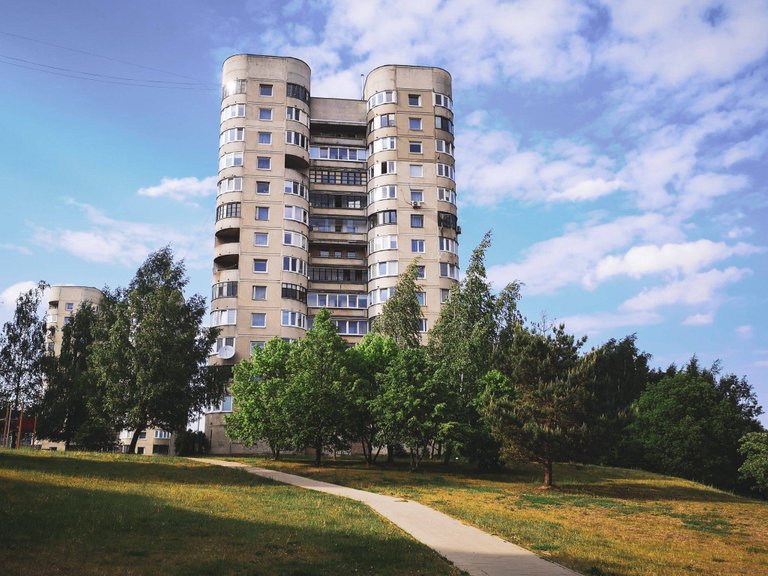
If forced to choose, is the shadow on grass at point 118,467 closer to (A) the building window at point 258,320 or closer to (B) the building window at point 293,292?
(A) the building window at point 258,320

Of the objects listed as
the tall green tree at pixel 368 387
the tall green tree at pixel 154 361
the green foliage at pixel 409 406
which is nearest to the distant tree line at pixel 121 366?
the tall green tree at pixel 154 361

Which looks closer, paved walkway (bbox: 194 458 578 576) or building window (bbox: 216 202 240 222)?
paved walkway (bbox: 194 458 578 576)

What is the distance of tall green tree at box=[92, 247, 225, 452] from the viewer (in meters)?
55.5

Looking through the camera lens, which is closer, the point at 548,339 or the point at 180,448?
the point at 548,339

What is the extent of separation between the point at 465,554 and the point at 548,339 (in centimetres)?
2588

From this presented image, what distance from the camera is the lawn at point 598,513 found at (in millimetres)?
19406

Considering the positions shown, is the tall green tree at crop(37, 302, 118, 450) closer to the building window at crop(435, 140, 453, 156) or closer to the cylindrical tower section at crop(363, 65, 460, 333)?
the cylindrical tower section at crop(363, 65, 460, 333)

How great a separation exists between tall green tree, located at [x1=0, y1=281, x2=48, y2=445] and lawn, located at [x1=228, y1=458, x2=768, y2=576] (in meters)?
30.4

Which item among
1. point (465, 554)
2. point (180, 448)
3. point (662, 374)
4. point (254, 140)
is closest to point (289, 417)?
point (180, 448)

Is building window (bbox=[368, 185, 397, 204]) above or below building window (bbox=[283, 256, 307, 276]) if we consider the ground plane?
above

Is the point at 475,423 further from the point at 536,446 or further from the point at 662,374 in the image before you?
the point at 662,374

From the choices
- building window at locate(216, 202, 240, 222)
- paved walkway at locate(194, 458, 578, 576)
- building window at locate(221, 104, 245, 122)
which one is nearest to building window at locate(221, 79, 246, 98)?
building window at locate(221, 104, 245, 122)

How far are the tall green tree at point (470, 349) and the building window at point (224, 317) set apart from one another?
73.0 feet

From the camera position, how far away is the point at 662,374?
97188 mm
